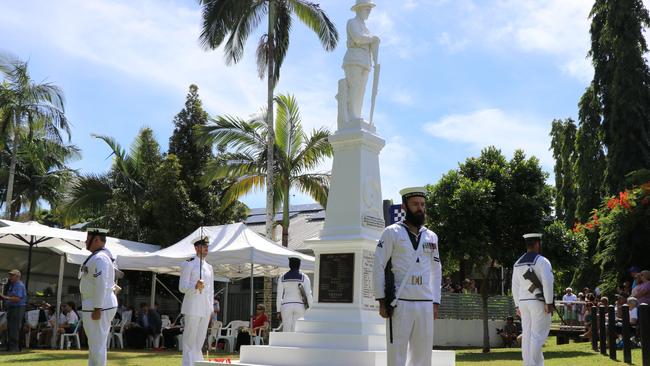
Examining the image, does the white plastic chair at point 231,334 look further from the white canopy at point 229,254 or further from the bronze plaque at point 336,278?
the bronze plaque at point 336,278

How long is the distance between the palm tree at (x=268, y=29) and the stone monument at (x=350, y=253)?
1028 centimetres

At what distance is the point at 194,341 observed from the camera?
10.4 m

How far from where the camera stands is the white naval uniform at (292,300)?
1366cm

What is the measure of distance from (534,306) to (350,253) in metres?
2.91

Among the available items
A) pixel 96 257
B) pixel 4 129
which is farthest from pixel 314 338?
pixel 4 129

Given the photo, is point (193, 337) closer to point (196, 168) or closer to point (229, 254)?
point (229, 254)

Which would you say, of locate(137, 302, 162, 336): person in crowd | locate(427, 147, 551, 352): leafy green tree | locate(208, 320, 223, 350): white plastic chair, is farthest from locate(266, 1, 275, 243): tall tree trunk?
locate(427, 147, 551, 352): leafy green tree

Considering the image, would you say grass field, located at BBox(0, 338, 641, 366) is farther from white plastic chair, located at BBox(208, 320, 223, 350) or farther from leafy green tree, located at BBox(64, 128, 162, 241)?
leafy green tree, located at BBox(64, 128, 162, 241)

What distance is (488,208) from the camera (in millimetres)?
19016

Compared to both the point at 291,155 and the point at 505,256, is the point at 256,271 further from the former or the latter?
the point at 505,256

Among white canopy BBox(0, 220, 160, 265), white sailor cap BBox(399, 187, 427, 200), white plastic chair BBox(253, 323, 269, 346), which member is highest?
white canopy BBox(0, 220, 160, 265)

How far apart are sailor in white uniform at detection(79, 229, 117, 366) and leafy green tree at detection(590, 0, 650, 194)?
25597 mm

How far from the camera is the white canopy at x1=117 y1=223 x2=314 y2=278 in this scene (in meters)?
17.1

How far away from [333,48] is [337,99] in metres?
11.7
